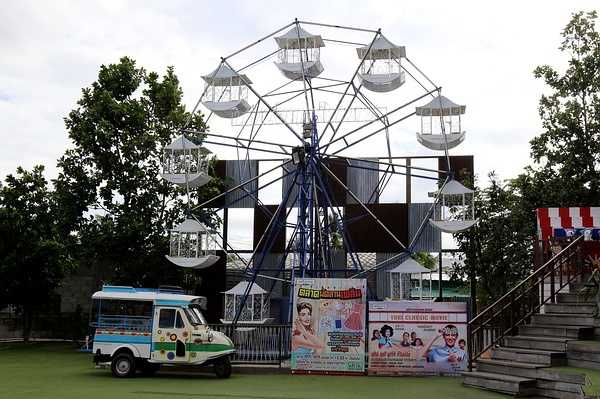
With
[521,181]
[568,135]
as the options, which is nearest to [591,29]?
[568,135]

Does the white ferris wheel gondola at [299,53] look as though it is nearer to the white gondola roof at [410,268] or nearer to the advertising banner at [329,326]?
the white gondola roof at [410,268]

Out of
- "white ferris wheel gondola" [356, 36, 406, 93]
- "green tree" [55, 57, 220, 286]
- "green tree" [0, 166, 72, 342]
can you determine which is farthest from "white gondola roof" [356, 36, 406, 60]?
"green tree" [0, 166, 72, 342]

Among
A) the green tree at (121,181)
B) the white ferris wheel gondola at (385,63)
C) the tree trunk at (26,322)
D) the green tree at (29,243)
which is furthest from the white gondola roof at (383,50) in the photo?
the tree trunk at (26,322)

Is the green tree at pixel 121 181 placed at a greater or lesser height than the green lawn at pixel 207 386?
greater

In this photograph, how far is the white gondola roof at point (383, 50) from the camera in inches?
830

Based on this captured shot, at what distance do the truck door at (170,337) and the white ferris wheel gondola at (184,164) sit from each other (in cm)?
641

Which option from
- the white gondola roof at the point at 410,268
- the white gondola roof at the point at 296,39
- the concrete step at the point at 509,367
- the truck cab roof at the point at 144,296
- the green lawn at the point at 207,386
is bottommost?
the green lawn at the point at 207,386

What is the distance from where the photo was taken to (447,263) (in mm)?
28281

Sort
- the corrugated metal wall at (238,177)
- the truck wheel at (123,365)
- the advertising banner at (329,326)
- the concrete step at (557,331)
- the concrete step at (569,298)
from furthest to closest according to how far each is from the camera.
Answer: the corrugated metal wall at (238,177) → the advertising banner at (329,326) → the truck wheel at (123,365) → the concrete step at (569,298) → the concrete step at (557,331)

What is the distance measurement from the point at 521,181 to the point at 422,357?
7.98 m

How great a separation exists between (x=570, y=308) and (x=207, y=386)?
8155 millimetres

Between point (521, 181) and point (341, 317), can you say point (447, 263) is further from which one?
point (341, 317)

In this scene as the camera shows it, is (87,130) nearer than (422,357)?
No

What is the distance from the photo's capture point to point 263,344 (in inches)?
700
